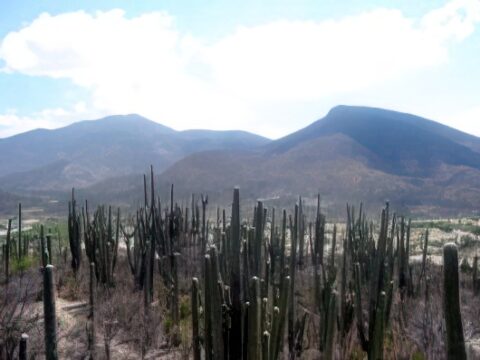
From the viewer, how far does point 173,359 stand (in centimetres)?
769

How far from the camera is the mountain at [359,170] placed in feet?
190

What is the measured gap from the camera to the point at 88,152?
475ft

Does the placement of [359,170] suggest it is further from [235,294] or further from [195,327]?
[235,294]

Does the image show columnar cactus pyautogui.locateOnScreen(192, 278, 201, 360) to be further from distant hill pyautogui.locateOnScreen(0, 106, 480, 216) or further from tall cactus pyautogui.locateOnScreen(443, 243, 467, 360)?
distant hill pyautogui.locateOnScreen(0, 106, 480, 216)

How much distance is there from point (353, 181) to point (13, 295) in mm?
57295

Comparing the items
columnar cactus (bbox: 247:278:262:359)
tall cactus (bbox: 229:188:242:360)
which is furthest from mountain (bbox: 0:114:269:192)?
columnar cactus (bbox: 247:278:262:359)

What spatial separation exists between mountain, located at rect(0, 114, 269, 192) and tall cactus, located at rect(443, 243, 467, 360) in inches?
4381

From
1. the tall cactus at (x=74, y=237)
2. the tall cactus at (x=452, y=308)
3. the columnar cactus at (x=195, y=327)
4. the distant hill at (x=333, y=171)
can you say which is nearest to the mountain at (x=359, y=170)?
the distant hill at (x=333, y=171)

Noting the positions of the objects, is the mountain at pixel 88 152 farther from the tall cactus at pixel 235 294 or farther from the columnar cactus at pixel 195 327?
the tall cactus at pixel 235 294

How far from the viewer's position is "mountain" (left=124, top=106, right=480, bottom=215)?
58.1m

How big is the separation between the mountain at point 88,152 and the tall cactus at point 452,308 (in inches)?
4381

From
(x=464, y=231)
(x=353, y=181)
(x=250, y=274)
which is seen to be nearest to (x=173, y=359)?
(x=250, y=274)

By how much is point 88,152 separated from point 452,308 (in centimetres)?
14903

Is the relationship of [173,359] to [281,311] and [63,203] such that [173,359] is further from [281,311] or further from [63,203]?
[63,203]
